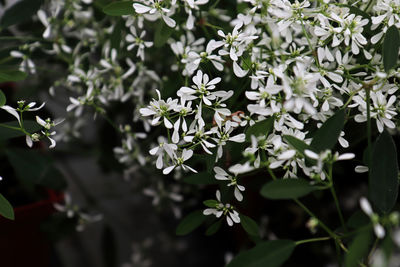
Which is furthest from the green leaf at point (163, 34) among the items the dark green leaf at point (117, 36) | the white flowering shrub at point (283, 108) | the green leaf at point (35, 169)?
the green leaf at point (35, 169)

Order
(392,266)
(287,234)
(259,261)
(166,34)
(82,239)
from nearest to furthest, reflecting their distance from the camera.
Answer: (259,261), (166,34), (392,266), (287,234), (82,239)

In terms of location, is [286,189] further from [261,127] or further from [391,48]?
[391,48]

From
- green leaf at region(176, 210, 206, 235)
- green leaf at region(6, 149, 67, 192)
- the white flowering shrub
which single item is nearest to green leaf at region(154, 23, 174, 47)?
the white flowering shrub

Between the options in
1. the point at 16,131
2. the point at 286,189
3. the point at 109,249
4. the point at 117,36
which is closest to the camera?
the point at 286,189

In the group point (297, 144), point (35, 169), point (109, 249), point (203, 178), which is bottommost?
point (109, 249)

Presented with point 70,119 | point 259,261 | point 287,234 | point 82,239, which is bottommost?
point 82,239

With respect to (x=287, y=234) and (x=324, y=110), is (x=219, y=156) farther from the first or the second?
(x=287, y=234)

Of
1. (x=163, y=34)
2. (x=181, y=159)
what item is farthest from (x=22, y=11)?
(x=181, y=159)

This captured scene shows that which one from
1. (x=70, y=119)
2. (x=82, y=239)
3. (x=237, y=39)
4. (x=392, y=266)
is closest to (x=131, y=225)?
(x=82, y=239)
